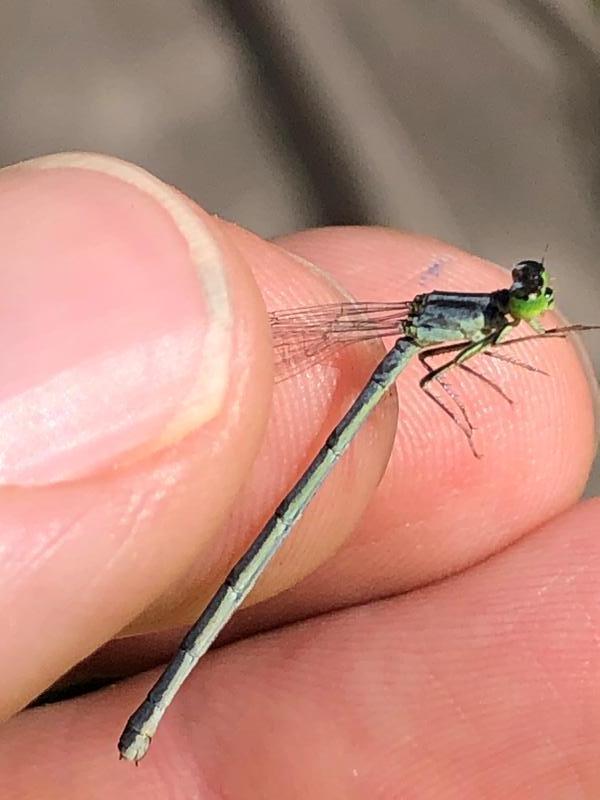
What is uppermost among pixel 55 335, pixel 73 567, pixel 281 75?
pixel 281 75

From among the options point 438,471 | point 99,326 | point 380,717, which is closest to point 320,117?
point 438,471

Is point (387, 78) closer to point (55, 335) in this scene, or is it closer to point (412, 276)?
point (412, 276)

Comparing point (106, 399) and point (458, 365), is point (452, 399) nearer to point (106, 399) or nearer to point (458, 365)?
point (458, 365)

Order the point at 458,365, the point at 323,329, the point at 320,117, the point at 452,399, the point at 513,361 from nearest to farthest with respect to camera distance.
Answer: the point at 323,329, the point at 458,365, the point at 513,361, the point at 452,399, the point at 320,117

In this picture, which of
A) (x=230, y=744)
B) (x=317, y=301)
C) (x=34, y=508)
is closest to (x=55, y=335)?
(x=34, y=508)

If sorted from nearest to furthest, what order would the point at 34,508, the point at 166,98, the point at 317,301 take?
the point at 34,508, the point at 317,301, the point at 166,98

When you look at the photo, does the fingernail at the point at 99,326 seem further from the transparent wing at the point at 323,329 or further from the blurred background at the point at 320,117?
the blurred background at the point at 320,117

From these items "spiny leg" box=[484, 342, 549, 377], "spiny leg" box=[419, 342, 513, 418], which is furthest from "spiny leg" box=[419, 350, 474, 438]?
"spiny leg" box=[484, 342, 549, 377]
